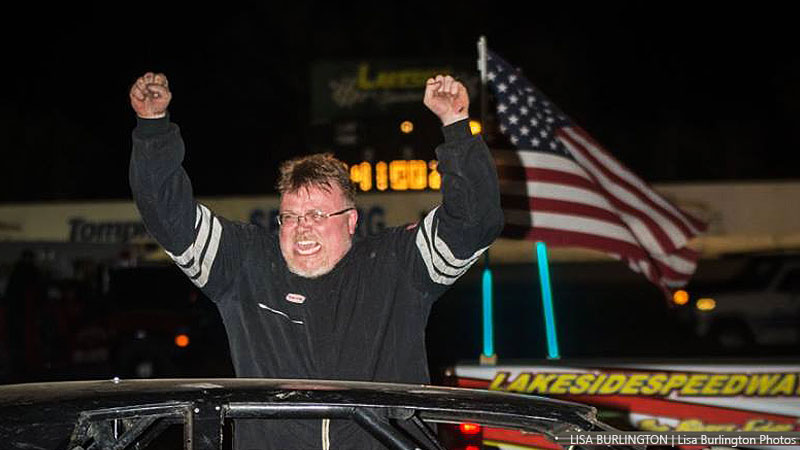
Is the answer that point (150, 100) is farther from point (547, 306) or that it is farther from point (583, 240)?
point (583, 240)

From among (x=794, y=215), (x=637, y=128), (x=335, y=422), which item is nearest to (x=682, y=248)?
(x=335, y=422)

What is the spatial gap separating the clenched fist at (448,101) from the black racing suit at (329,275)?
0.13ft

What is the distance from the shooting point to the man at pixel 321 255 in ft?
13.3

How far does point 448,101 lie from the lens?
413 cm

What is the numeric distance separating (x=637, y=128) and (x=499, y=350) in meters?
26.0

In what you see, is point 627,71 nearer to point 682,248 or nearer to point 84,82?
point 84,82

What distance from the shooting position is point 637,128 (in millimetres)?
41531

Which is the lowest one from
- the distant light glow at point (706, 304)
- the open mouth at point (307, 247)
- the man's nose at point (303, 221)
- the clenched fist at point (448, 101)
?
the distant light glow at point (706, 304)

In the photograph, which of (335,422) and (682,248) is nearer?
(335,422)

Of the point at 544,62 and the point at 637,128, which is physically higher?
the point at 544,62

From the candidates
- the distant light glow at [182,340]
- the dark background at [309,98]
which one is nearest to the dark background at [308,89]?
the dark background at [309,98]

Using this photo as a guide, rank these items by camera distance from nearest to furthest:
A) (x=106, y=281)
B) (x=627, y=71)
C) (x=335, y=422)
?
(x=335, y=422) → (x=106, y=281) → (x=627, y=71)

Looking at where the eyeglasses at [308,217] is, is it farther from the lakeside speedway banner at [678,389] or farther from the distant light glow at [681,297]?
the distant light glow at [681,297]

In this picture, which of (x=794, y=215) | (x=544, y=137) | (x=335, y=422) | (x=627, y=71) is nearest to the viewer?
(x=335, y=422)
